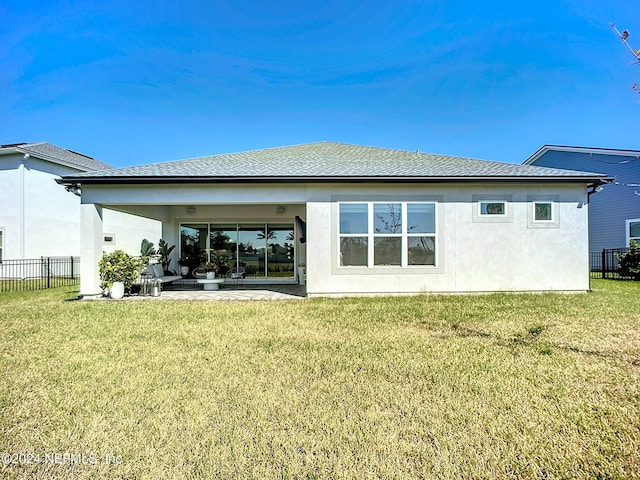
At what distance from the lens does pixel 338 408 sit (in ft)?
11.1

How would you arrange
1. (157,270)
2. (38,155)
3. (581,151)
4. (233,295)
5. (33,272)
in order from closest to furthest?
(233,295), (157,270), (33,272), (38,155), (581,151)

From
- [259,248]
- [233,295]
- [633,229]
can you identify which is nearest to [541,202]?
[233,295]

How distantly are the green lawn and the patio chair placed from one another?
26.1ft

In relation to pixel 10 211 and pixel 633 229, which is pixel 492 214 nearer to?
pixel 633 229

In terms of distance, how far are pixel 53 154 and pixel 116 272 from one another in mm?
13999

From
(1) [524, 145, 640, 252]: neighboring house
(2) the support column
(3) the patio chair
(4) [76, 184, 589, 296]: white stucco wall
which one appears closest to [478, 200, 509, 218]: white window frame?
(4) [76, 184, 589, 296]: white stucco wall

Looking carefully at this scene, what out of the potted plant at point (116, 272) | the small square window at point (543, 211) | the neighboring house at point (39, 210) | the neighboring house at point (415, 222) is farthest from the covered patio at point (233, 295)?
the neighboring house at point (39, 210)

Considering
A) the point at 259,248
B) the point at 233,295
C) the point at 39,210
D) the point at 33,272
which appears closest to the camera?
the point at 233,295

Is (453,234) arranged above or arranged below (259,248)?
above

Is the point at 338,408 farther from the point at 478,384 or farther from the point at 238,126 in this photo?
the point at 238,126

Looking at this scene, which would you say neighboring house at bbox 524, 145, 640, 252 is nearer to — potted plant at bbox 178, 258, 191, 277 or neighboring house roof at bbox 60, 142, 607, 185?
neighboring house roof at bbox 60, 142, 607, 185

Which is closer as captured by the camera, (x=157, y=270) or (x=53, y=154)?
(x=157, y=270)

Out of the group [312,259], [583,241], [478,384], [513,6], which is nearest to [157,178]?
[312,259]

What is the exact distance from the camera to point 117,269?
1065 cm
